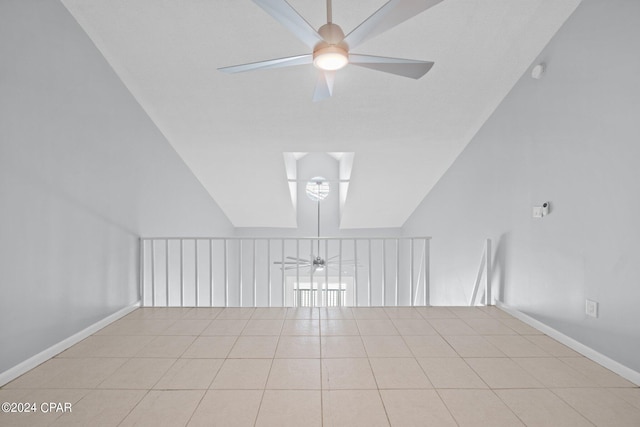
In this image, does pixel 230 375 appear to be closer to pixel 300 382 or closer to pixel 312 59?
pixel 300 382

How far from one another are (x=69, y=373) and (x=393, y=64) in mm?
2850

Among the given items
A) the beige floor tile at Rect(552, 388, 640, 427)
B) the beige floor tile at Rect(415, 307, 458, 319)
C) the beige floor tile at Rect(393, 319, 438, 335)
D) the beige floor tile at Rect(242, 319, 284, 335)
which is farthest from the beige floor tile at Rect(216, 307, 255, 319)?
the beige floor tile at Rect(552, 388, 640, 427)

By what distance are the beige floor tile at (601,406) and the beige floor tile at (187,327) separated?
2662mm

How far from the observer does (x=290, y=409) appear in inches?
79.2

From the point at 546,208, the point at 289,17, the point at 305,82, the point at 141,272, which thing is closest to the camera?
the point at 289,17

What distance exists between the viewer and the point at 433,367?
2.51 meters

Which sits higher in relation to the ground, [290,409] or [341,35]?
[341,35]

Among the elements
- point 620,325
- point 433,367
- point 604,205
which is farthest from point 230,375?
point 604,205

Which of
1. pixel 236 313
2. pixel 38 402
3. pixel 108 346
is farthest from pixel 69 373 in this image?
pixel 236 313

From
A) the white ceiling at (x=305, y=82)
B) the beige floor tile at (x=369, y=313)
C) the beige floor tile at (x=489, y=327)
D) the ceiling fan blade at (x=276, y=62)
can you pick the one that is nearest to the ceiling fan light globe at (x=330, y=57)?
the ceiling fan blade at (x=276, y=62)

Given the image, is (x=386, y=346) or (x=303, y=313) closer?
(x=386, y=346)

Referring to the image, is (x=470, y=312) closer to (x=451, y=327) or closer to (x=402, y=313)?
(x=451, y=327)

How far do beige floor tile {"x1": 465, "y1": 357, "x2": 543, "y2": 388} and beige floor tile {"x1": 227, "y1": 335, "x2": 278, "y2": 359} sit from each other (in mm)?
1402

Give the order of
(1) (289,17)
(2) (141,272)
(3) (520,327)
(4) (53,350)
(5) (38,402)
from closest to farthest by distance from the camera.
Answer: (1) (289,17) → (5) (38,402) → (4) (53,350) → (3) (520,327) → (2) (141,272)
